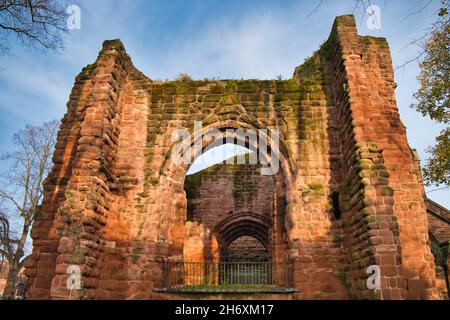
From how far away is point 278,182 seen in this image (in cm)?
931

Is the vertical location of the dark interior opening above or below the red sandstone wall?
below

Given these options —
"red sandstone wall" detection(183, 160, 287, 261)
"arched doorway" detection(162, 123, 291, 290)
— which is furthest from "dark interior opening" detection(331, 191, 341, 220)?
"red sandstone wall" detection(183, 160, 287, 261)

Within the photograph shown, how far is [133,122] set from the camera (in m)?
9.73

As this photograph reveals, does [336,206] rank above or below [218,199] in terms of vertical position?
below

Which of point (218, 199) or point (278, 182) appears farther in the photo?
point (218, 199)

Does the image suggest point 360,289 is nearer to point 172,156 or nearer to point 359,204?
point 359,204

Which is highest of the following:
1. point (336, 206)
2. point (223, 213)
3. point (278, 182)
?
point (223, 213)

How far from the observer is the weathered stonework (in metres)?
7.16

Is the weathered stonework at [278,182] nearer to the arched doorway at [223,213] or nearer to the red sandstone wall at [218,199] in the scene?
the arched doorway at [223,213]

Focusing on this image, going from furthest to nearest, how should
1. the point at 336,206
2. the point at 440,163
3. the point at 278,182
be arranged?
the point at 440,163 < the point at 278,182 < the point at 336,206

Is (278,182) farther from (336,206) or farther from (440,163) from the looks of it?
(440,163)

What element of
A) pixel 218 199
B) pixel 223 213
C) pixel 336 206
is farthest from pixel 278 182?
pixel 218 199

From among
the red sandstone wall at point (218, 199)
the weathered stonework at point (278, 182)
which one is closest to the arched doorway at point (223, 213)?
the red sandstone wall at point (218, 199)

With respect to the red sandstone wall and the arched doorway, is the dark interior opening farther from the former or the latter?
the red sandstone wall
